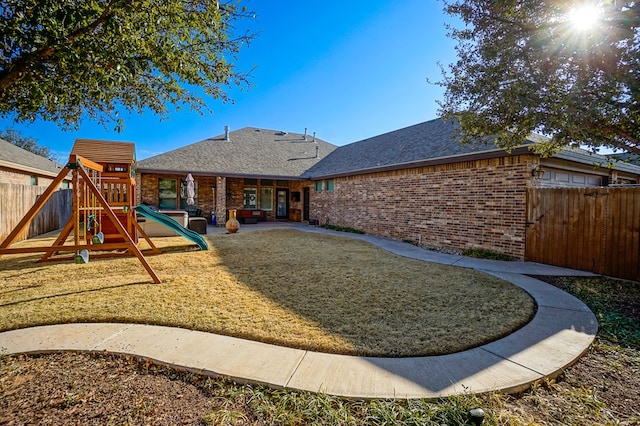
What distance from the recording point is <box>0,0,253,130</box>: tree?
119 inches

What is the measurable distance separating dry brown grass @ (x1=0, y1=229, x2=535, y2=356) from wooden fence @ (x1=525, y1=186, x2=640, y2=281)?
99.3 inches

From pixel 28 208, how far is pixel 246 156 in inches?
392

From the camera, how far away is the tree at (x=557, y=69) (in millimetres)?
4418

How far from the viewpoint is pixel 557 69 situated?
5.02 meters

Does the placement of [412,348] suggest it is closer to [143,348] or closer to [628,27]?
[143,348]

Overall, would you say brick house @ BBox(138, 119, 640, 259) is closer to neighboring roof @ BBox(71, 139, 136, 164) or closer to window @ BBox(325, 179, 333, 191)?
window @ BBox(325, 179, 333, 191)

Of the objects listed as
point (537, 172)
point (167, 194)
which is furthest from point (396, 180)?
point (167, 194)

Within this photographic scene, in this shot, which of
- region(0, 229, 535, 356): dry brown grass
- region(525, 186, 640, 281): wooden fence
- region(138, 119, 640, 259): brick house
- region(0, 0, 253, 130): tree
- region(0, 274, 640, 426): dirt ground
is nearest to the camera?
region(0, 274, 640, 426): dirt ground

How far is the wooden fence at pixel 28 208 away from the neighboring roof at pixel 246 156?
13.1ft

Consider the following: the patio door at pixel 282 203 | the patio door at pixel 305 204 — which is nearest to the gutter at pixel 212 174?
the patio door at pixel 305 204

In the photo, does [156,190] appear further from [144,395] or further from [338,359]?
[338,359]

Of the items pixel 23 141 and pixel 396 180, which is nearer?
pixel 396 180

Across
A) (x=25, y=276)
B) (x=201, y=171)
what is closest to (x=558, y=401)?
(x=25, y=276)

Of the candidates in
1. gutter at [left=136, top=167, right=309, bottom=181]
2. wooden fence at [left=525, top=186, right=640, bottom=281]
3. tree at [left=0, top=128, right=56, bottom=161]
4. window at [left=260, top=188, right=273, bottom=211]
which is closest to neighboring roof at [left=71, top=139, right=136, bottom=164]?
gutter at [left=136, top=167, right=309, bottom=181]
